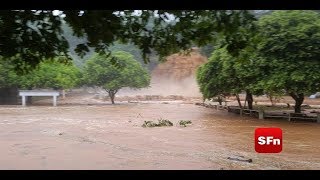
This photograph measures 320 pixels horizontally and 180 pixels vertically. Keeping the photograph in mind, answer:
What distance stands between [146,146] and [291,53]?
26.7ft

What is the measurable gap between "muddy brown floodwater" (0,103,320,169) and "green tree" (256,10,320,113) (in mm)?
1994

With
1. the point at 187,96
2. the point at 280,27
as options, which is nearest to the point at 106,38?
the point at 280,27

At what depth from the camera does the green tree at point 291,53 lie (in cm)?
1683

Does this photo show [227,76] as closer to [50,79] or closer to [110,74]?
[110,74]

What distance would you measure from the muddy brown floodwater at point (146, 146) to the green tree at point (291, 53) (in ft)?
6.54

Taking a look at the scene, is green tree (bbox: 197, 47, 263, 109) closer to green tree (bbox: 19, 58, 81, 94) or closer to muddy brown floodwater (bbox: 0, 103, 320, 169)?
muddy brown floodwater (bbox: 0, 103, 320, 169)

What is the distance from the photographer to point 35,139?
15.3 m

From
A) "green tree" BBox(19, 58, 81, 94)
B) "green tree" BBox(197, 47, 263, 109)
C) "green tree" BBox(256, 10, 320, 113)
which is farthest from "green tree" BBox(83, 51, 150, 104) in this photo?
"green tree" BBox(256, 10, 320, 113)

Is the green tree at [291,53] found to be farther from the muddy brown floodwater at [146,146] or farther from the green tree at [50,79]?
the green tree at [50,79]

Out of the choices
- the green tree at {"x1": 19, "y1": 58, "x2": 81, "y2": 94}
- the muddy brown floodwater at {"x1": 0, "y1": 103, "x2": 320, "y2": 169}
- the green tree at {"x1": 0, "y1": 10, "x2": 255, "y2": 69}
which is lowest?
the muddy brown floodwater at {"x1": 0, "y1": 103, "x2": 320, "y2": 169}

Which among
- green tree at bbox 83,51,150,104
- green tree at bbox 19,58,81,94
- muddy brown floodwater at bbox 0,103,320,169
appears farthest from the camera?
green tree at bbox 83,51,150,104

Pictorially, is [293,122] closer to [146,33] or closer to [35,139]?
[35,139]

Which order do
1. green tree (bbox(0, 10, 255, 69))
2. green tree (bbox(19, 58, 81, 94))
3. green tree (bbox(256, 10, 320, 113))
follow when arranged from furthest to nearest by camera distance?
green tree (bbox(19, 58, 81, 94))
green tree (bbox(256, 10, 320, 113))
green tree (bbox(0, 10, 255, 69))

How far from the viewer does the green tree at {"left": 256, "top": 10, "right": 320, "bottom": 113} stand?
1683cm
